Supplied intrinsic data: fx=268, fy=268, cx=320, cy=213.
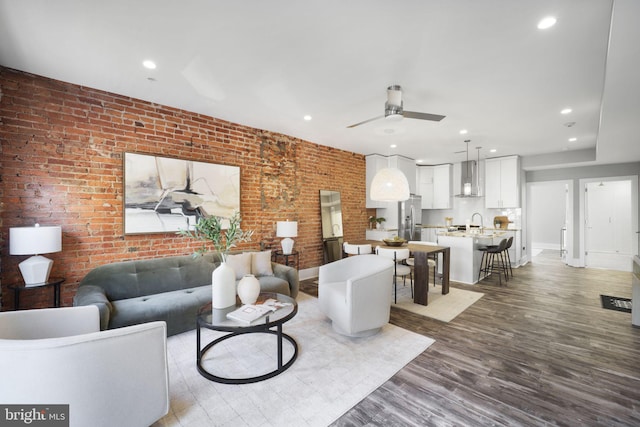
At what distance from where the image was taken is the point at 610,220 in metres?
8.15

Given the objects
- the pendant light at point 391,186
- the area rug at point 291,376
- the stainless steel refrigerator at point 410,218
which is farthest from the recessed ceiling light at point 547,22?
the stainless steel refrigerator at point 410,218

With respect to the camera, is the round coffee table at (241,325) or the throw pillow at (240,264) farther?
the throw pillow at (240,264)

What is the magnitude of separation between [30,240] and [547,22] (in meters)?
4.59

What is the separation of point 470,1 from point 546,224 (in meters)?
10.3

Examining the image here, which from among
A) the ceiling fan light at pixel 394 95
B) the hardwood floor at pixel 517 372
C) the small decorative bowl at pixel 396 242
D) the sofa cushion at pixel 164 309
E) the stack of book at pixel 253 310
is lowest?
the hardwood floor at pixel 517 372

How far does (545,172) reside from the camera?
6.89 meters

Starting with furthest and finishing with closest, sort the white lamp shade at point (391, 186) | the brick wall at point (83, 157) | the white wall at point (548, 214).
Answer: the white wall at point (548, 214) → the white lamp shade at point (391, 186) → the brick wall at point (83, 157)

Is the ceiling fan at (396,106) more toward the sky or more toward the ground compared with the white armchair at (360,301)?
more toward the sky

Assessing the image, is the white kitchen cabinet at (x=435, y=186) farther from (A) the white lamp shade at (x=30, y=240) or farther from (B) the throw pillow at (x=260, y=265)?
(A) the white lamp shade at (x=30, y=240)

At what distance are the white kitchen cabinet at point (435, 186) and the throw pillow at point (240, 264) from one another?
5934mm

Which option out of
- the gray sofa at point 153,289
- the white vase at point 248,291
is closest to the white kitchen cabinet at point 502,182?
the gray sofa at point 153,289

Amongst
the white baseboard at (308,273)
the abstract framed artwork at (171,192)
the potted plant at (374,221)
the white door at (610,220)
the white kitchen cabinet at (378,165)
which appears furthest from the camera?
the white door at (610,220)

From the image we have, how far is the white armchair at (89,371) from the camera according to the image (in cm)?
127

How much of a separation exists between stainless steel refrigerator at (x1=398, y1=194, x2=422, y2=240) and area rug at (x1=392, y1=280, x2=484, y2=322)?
2.35 meters
